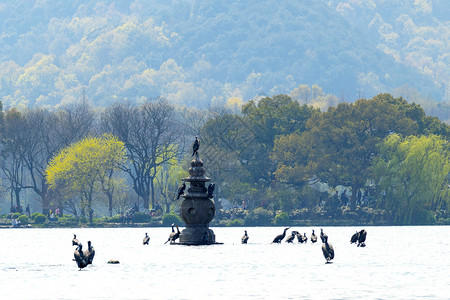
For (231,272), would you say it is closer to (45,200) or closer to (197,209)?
(197,209)

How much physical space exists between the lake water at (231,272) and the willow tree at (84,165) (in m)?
53.5

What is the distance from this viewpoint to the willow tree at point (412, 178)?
124 meters

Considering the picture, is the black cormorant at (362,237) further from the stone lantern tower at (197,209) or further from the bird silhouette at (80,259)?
the bird silhouette at (80,259)

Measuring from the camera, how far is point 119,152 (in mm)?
137875

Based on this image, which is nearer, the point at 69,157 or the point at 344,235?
the point at 344,235

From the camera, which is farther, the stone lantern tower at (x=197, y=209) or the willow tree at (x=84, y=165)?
the willow tree at (x=84, y=165)

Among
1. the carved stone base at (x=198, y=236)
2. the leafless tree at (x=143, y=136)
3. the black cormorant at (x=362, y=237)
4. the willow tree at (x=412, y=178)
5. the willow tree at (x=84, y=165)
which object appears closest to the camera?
the carved stone base at (x=198, y=236)

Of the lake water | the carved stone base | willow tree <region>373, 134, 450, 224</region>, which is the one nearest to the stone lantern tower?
the carved stone base

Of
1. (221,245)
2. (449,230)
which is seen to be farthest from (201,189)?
(449,230)

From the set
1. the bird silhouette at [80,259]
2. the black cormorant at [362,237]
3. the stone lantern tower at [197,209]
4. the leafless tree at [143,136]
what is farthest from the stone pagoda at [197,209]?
the leafless tree at [143,136]

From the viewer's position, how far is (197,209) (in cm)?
7044

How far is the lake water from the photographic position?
149ft

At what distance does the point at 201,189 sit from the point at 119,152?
6786cm

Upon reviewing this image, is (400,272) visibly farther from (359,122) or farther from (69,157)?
(69,157)
